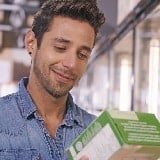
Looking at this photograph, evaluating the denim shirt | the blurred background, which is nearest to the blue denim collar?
the denim shirt

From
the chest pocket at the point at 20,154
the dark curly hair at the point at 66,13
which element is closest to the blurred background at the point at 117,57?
the dark curly hair at the point at 66,13

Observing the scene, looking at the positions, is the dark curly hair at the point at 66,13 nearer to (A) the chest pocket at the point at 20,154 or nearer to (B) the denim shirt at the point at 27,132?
(B) the denim shirt at the point at 27,132

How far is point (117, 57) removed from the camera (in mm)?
3328

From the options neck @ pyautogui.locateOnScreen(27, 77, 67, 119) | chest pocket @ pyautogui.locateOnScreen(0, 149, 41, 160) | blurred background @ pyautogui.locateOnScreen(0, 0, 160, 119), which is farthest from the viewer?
blurred background @ pyautogui.locateOnScreen(0, 0, 160, 119)

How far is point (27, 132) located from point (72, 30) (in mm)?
287

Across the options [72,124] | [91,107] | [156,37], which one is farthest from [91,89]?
[72,124]

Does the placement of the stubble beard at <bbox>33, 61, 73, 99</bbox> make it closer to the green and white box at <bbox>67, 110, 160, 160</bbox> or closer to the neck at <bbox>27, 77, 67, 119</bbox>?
the neck at <bbox>27, 77, 67, 119</bbox>

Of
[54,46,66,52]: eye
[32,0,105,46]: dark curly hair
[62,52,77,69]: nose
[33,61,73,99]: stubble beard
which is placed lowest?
[33,61,73,99]: stubble beard

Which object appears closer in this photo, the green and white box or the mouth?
the green and white box

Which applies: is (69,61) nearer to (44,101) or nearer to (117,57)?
(44,101)

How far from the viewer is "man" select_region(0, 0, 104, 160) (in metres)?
1.07

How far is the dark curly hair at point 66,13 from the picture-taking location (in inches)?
44.1

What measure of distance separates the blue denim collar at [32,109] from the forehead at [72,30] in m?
0.17

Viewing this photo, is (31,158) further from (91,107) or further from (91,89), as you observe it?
(91,89)
